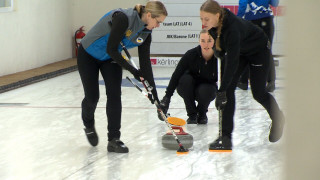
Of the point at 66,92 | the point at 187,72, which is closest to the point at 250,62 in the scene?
the point at 187,72

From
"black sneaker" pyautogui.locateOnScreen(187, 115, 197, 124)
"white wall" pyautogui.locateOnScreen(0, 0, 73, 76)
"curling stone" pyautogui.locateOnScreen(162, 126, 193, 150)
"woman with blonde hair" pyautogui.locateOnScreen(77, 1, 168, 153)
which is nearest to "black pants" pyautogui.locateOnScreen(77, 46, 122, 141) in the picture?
"woman with blonde hair" pyautogui.locateOnScreen(77, 1, 168, 153)

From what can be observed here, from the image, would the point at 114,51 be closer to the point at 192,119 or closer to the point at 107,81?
the point at 107,81

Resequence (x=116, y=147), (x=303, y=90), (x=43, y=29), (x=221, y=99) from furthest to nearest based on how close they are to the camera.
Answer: (x=43, y=29) < (x=116, y=147) < (x=221, y=99) < (x=303, y=90)

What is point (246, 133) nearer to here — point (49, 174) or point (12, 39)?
point (49, 174)

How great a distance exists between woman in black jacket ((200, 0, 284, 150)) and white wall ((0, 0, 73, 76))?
4.93 m

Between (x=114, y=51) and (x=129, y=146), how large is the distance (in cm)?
89

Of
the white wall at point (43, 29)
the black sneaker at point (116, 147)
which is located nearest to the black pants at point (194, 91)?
the black sneaker at point (116, 147)

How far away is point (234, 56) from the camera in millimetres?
3312

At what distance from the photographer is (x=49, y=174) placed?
3078 millimetres

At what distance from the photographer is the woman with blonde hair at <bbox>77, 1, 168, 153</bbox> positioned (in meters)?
3.25

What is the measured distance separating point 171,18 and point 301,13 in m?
9.54

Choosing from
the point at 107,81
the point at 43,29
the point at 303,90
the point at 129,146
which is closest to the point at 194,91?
the point at 129,146

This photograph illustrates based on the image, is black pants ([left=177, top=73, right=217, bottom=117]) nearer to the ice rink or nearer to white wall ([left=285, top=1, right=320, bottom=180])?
the ice rink

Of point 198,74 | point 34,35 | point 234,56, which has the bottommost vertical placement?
point 34,35
